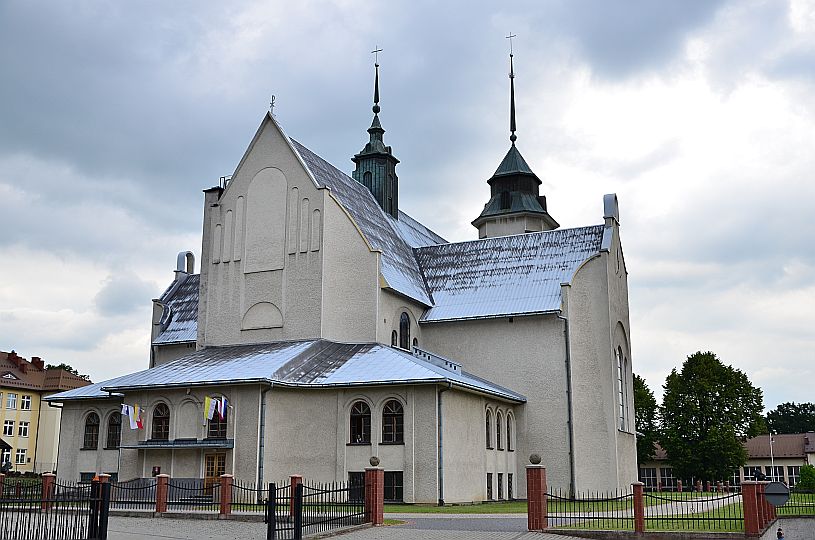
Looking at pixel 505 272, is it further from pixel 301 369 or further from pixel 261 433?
pixel 261 433

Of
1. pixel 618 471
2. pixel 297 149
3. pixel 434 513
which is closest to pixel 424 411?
pixel 434 513

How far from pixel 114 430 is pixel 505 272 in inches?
730

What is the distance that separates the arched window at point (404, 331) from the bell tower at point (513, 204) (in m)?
19.2

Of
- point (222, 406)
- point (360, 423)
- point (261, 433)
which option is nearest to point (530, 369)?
point (360, 423)

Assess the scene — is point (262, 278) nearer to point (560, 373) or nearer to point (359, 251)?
point (359, 251)

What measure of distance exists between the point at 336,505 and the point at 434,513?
17.9 feet

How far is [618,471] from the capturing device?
3603cm

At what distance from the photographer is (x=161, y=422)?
31.8 m

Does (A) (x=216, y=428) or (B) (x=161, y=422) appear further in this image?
(B) (x=161, y=422)

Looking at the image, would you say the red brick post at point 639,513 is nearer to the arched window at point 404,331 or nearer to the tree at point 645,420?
the arched window at point 404,331

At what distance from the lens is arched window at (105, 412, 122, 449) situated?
3534 cm

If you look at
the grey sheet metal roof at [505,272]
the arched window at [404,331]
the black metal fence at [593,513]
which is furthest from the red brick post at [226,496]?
the grey sheet metal roof at [505,272]

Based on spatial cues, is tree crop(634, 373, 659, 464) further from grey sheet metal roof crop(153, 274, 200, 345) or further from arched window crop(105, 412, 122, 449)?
arched window crop(105, 412, 122, 449)

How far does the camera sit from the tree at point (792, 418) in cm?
11275
